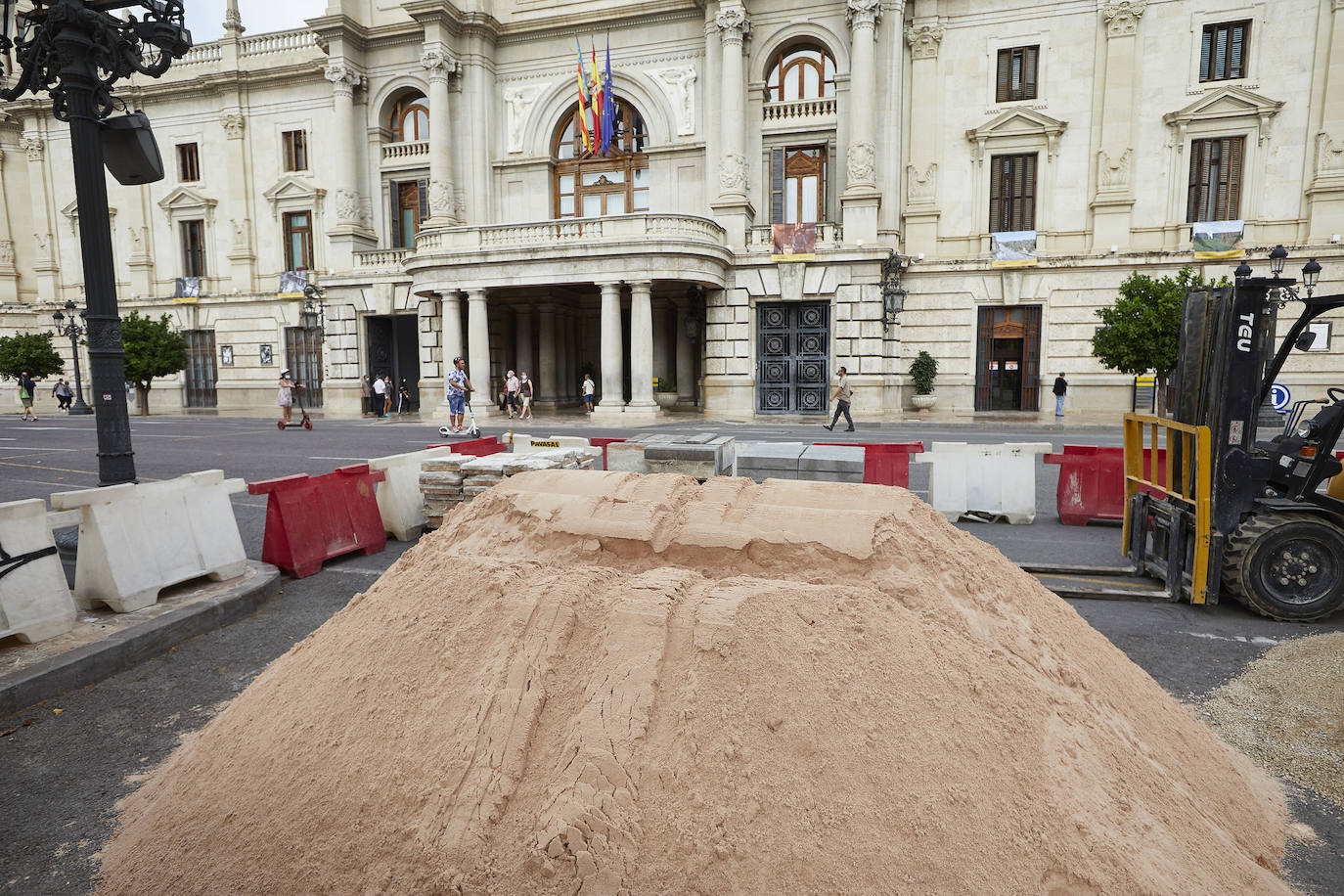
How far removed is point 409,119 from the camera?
28469mm

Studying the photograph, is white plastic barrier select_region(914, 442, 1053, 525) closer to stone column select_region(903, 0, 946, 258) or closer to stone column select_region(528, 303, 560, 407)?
stone column select_region(903, 0, 946, 258)

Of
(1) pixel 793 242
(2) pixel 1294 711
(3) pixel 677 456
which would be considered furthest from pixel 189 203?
(2) pixel 1294 711

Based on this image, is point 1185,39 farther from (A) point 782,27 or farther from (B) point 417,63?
(B) point 417,63

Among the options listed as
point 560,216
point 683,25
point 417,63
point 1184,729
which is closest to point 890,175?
point 683,25

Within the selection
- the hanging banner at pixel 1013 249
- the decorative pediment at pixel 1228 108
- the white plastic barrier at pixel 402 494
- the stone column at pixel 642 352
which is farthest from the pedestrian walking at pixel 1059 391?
the white plastic barrier at pixel 402 494

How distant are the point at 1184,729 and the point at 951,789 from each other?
1.70 m

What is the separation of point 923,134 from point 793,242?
5.83 m

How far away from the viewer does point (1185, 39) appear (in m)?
21.5

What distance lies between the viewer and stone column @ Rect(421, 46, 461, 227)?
25594 mm

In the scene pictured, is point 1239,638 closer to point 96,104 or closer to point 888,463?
point 888,463

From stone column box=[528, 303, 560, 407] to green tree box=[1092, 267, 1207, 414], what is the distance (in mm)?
18292

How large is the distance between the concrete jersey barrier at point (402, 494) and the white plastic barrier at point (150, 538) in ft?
5.46

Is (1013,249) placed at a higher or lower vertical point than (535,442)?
higher

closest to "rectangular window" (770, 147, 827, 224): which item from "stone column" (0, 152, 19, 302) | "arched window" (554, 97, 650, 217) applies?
"arched window" (554, 97, 650, 217)
